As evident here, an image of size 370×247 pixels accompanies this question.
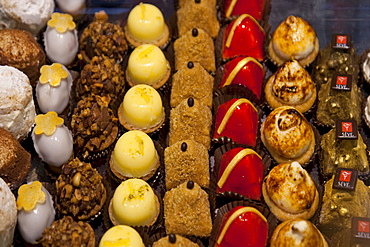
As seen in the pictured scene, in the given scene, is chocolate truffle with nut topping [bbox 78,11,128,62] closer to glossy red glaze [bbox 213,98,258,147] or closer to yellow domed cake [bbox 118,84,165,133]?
yellow domed cake [bbox 118,84,165,133]

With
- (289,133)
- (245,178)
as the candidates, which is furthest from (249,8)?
(245,178)

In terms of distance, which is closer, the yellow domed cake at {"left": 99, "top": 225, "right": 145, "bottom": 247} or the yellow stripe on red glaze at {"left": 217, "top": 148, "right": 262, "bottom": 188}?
the yellow domed cake at {"left": 99, "top": 225, "right": 145, "bottom": 247}

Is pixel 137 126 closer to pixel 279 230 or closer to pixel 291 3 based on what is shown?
pixel 279 230

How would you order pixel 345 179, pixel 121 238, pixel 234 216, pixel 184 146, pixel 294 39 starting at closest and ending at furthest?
1. pixel 121 238
2. pixel 234 216
3. pixel 345 179
4. pixel 184 146
5. pixel 294 39

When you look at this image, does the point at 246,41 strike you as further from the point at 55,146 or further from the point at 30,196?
the point at 30,196

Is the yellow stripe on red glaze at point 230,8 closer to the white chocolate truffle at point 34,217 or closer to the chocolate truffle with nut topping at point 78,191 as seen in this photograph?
the chocolate truffle with nut topping at point 78,191

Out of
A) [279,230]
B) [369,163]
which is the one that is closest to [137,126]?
[279,230]

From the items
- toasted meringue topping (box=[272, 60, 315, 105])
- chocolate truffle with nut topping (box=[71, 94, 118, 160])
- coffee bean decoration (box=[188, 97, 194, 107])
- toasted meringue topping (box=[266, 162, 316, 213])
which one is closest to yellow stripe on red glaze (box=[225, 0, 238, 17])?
toasted meringue topping (box=[272, 60, 315, 105])
